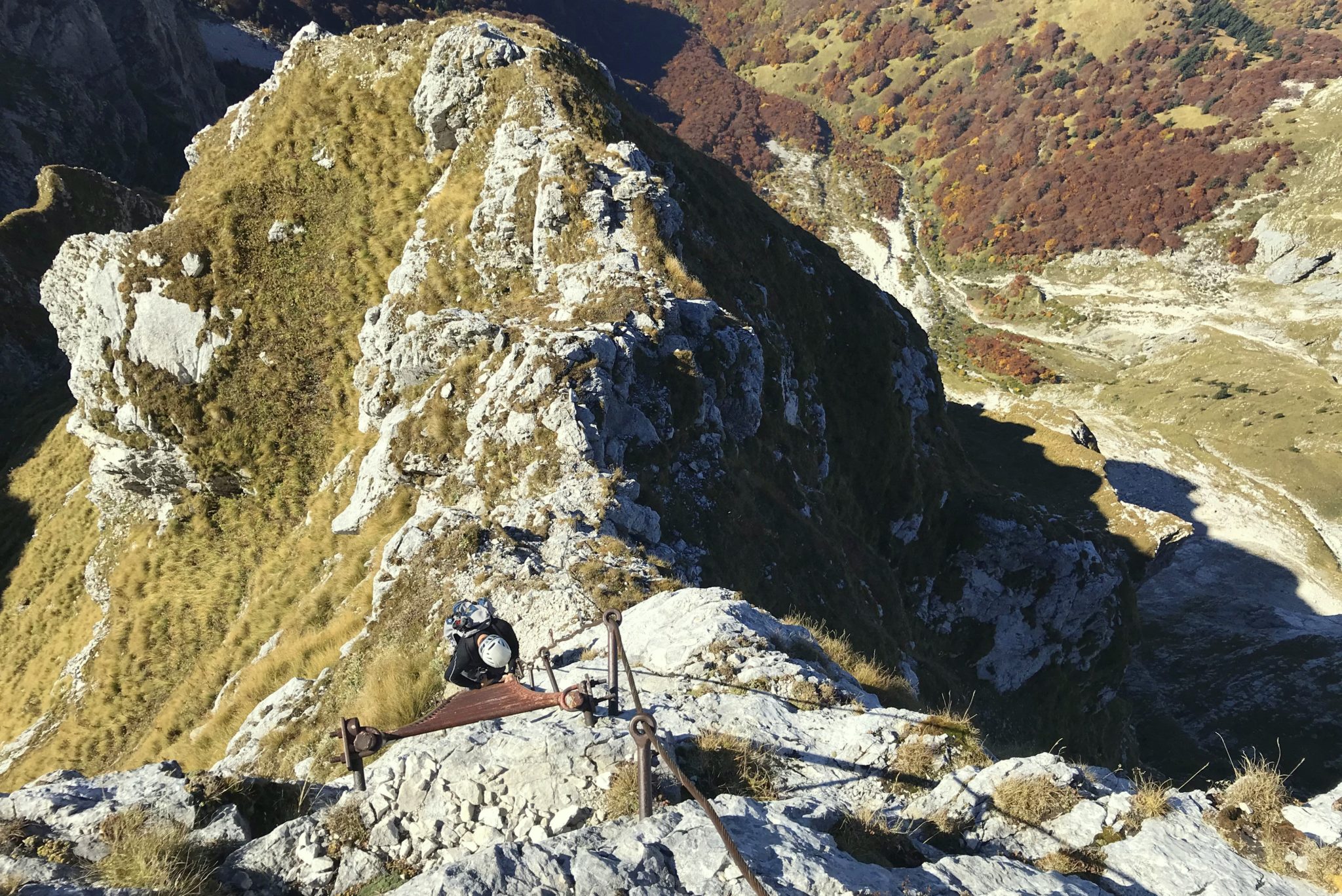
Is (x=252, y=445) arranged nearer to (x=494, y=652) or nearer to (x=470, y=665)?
(x=470, y=665)

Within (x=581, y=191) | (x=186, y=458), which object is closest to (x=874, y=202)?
(x=581, y=191)

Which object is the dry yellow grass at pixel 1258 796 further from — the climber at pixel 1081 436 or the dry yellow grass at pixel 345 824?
the climber at pixel 1081 436

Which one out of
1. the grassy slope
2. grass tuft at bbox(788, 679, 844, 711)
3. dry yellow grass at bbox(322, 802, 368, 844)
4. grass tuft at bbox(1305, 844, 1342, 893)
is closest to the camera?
grass tuft at bbox(1305, 844, 1342, 893)

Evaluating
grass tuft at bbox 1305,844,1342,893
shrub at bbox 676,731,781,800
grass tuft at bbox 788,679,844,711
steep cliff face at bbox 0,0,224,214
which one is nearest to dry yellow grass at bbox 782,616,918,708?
grass tuft at bbox 788,679,844,711

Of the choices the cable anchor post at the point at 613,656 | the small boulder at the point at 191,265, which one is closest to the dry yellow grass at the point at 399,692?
the cable anchor post at the point at 613,656

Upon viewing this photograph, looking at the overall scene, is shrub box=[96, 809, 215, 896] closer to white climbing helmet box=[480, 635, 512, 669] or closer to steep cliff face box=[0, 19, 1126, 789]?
white climbing helmet box=[480, 635, 512, 669]

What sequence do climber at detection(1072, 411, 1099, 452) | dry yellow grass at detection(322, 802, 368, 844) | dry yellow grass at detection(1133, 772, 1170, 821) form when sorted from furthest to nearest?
climber at detection(1072, 411, 1099, 452) < dry yellow grass at detection(1133, 772, 1170, 821) < dry yellow grass at detection(322, 802, 368, 844)
